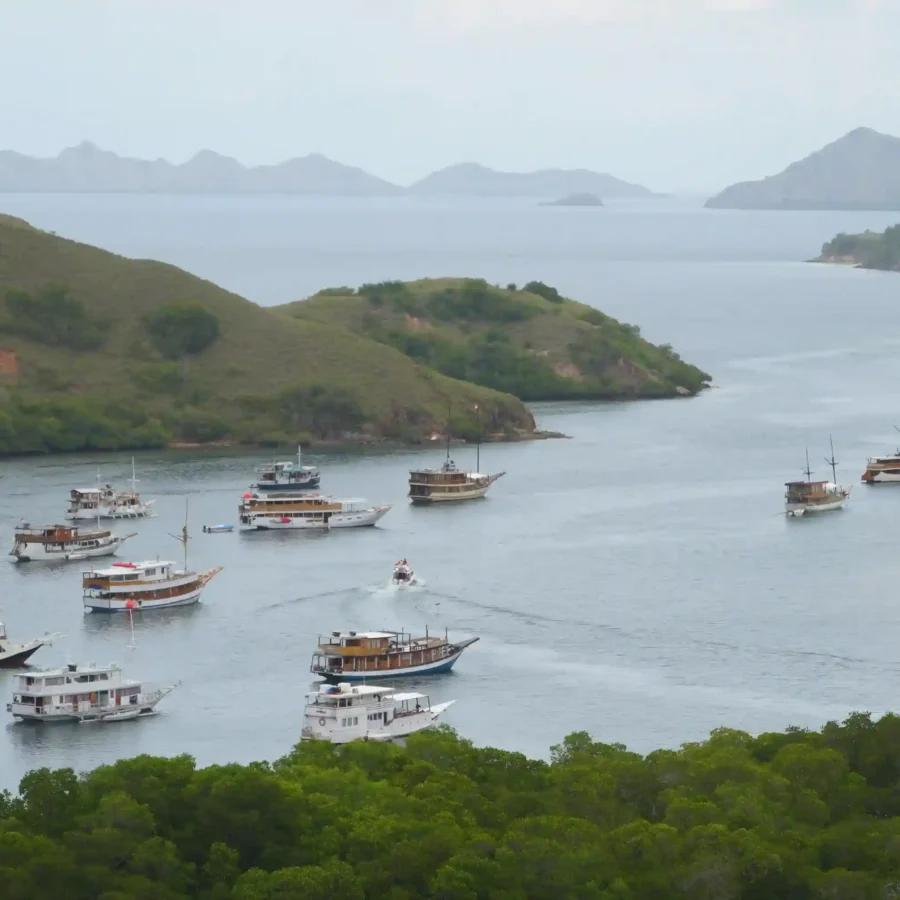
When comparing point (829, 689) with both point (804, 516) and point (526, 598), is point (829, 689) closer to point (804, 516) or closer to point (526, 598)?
point (526, 598)

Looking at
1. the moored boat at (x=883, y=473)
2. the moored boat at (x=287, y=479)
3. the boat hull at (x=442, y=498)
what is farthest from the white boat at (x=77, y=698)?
the moored boat at (x=883, y=473)

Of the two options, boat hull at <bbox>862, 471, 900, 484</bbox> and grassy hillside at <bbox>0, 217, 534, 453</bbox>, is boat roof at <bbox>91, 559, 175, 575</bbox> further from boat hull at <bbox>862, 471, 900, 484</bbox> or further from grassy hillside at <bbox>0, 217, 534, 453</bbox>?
boat hull at <bbox>862, 471, 900, 484</bbox>

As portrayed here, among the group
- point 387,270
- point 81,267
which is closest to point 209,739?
point 81,267

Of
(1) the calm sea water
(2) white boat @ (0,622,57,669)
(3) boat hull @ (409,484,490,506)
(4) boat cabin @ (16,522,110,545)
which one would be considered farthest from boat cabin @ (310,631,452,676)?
(3) boat hull @ (409,484,490,506)

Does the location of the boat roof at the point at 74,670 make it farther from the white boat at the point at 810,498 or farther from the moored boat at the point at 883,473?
the moored boat at the point at 883,473

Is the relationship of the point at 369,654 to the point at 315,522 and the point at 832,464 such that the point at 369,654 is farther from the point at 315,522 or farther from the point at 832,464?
the point at 832,464

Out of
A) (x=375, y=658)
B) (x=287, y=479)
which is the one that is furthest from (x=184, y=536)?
(x=287, y=479)
